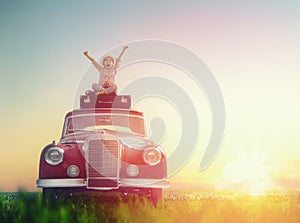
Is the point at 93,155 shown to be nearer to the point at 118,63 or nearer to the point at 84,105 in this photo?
the point at 84,105

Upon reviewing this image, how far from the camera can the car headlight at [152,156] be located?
38.5 ft

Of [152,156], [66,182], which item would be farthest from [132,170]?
[66,182]

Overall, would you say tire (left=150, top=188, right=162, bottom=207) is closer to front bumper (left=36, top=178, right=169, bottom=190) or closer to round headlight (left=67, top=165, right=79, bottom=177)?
front bumper (left=36, top=178, right=169, bottom=190)

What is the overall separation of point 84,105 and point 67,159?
293cm

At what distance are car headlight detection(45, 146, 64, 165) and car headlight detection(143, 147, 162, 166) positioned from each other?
1.98 meters

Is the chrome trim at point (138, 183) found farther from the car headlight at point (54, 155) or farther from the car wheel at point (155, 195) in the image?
the car headlight at point (54, 155)

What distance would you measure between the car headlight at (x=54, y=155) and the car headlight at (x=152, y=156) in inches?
78.1

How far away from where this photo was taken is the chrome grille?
11.7 meters

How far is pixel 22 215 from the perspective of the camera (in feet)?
21.0

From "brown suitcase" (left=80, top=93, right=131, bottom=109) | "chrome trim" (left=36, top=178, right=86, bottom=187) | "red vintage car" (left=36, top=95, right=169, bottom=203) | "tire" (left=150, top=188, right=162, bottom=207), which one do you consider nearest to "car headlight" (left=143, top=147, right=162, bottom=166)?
"red vintage car" (left=36, top=95, right=169, bottom=203)

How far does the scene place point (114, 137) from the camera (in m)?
11.9

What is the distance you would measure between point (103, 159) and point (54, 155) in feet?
3.79

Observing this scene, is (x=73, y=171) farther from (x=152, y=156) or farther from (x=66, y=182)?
(x=152, y=156)

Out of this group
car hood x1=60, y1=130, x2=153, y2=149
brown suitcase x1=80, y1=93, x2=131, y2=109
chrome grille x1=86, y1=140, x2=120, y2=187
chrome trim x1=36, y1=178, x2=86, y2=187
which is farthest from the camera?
brown suitcase x1=80, y1=93, x2=131, y2=109
